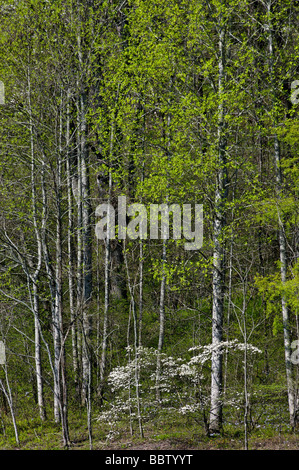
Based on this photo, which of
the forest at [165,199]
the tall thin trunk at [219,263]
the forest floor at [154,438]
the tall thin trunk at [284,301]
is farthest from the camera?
the tall thin trunk at [219,263]

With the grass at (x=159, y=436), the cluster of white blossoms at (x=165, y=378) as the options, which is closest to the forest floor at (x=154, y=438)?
the grass at (x=159, y=436)

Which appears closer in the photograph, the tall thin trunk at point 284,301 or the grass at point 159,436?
the grass at point 159,436

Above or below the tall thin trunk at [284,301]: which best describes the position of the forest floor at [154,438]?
below

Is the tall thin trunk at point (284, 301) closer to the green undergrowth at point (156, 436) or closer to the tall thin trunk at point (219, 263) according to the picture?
the green undergrowth at point (156, 436)

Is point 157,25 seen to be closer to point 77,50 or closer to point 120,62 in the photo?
point 120,62

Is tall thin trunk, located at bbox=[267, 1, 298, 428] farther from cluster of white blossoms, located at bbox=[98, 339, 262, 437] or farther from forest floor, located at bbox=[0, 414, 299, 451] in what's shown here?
cluster of white blossoms, located at bbox=[98, 339, 262, 437]

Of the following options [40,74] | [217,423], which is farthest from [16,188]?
[217,423]

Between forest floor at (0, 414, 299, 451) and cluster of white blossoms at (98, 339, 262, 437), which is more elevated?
cluster of white blossoms at (98, 339, 262, 437)

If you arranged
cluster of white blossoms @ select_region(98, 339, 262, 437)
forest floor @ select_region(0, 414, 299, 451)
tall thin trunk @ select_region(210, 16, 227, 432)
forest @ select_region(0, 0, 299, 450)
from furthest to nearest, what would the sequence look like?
tall thin trunk @ select_region(210, 16, 227, 432)
forest @ select_region(0, 0, 299, 450)
cluster of white blossoms @ select_region(98, 339, 262, 437)
forest floor @ select_region(0, 414, 299, 451)

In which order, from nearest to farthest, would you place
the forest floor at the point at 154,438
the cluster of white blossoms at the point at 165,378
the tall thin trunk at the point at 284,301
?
the forest floor at the point at 154,438 < the cluster of white blossoms at the point at 165,378 < the tall thin trunk at the point at 284,301

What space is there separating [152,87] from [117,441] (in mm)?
7212

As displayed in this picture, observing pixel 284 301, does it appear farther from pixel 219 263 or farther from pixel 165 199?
pixel 165 199

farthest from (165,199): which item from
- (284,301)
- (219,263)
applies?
(284,301)

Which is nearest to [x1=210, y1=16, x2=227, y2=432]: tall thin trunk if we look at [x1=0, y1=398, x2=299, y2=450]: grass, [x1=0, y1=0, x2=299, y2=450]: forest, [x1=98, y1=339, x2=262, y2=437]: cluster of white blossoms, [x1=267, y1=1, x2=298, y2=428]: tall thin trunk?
[x1=0, y1=0, x2=299, y2=450]: forest
